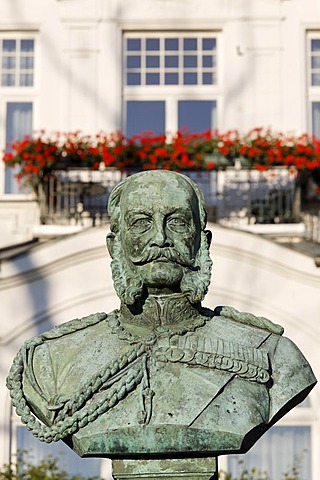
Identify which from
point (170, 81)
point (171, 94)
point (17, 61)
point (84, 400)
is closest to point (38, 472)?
point (171, 94)

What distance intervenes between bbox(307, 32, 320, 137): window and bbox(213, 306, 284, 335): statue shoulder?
1002 cm

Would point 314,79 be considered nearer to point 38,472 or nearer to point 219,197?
point 219,197

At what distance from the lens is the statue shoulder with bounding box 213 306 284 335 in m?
3.54

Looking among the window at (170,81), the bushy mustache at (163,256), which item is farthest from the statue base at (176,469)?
the window at (170,81)

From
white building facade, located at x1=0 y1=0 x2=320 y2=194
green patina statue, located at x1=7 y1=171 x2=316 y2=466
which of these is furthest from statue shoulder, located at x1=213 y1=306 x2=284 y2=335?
white building facade, located at x1=0 y1=0 x2=320 y2=194

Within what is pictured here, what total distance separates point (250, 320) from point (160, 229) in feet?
1.48

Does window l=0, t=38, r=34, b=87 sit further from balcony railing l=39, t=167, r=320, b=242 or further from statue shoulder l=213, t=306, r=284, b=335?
statue shoulder l=213, t=306, r=284, b=335

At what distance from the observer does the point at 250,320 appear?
3.58 meters

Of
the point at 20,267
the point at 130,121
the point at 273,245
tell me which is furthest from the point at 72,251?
the point at 130,121

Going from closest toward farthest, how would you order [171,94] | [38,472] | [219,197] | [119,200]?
[119,200]
[38,472]
[219,197]
[171,94]

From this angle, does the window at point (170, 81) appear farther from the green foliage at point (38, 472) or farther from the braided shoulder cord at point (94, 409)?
the braided shoulder cord at point (94, 409)

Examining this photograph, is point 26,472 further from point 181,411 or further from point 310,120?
point 181,411

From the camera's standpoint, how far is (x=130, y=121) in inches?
533

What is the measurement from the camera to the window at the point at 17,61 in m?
13.7
